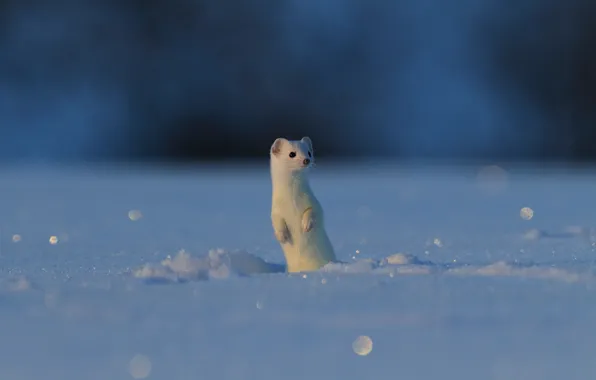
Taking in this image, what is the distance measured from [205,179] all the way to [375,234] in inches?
302

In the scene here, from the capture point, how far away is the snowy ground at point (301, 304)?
8.66ft

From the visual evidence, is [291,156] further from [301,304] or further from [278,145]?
[301,304]

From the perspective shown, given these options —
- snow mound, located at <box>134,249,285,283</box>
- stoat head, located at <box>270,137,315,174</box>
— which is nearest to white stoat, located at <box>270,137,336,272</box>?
stoat head, located at <box>270,137,315,174</box>

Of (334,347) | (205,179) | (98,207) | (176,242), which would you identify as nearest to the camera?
(334,347)

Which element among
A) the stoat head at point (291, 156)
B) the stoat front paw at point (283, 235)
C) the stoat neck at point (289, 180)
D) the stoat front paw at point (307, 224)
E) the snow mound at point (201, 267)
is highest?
the stoat head at point (291, 156)

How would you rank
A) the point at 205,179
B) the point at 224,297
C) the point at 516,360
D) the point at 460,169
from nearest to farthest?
the point at 516,360
the point at 224,297
the point at 205,179
the point at 460,169

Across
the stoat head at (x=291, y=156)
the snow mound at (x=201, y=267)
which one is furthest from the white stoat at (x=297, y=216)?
the snow mound at (x=201, y=267)

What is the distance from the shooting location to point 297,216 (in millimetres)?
4578

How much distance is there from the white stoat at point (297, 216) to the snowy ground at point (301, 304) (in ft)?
0.78

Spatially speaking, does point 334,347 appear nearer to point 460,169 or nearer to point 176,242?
point 176,242

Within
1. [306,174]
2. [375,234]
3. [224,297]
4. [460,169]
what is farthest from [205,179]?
[224,297]

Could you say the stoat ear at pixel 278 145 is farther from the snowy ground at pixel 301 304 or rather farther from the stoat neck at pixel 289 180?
the snowy ground at pixel 301 304

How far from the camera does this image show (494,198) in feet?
33.6

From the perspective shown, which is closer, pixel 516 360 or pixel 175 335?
pixel 516 360
